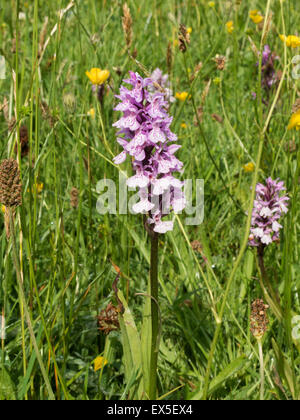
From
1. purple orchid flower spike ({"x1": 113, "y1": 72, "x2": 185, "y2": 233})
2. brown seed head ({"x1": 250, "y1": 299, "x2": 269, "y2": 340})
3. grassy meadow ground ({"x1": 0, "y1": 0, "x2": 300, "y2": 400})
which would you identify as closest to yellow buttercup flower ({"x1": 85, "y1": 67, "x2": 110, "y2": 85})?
grassy meadow ground ({"x1": 0, "y1": 0, "x2": 300, "y2": 400})

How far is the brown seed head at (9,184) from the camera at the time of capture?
0.67 m

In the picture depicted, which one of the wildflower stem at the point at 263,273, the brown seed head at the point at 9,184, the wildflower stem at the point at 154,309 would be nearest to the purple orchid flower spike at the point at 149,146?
the wildflower stem at the point at 154,309

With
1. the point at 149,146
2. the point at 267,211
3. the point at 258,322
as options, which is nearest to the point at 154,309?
the point at 258,322

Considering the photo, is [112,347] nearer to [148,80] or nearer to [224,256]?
[224,256]

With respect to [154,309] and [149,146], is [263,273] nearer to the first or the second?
[154,309]

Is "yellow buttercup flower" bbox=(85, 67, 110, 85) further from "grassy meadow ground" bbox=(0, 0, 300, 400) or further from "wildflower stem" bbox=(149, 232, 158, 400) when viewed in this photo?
"wildflower stem" bbox=(149, 232, 158, 400)

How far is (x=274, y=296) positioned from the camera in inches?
43.8

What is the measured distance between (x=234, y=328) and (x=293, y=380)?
24 cm

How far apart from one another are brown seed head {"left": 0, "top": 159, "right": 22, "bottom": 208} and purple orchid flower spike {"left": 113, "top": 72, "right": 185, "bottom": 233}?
7.5 inches

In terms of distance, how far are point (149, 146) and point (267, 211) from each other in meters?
0.54

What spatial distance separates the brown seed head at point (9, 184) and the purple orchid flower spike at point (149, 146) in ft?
0.62

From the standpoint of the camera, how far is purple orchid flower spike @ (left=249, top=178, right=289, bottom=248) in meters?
1.21

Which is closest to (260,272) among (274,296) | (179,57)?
(274,296)

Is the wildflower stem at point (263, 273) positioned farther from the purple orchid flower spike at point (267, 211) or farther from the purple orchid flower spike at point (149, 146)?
the purple orchid flower spike at point (149, 146)
